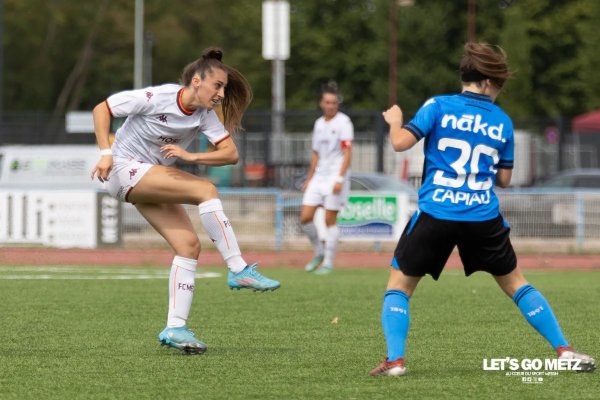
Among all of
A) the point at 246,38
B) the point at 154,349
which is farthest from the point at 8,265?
the point at 246,38

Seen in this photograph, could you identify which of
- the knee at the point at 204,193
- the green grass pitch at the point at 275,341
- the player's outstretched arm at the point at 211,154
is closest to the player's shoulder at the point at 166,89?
the player's outstretched arm at the point at 211,154

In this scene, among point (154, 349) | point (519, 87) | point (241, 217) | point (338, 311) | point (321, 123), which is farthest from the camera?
point (519, 87)

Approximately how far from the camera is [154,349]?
8.76 m

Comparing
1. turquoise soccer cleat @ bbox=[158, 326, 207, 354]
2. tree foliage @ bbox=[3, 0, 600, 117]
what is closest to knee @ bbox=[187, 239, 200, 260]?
turquoise soccer cleat @ bbox=[158, 326, 207, 354]

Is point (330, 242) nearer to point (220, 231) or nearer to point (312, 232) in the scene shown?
point (312, 232)

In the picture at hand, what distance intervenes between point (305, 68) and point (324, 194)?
53458 mm

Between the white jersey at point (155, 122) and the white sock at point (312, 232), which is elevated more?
the white jersey at point (155, 122)

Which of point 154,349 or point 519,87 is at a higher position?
point 519,87

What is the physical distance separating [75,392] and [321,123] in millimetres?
9698

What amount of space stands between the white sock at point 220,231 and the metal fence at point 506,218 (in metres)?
13.6

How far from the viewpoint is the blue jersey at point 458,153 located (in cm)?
722

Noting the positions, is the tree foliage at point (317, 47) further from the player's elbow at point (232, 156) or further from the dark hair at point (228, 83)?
the player's elbow at point (232, 156)

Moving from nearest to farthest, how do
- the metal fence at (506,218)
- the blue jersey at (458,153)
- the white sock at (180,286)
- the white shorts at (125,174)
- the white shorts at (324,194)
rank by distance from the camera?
the blue jersey at (458,153) → the white shorts at (125,174) → the white sock at (180,286) → the white shorts at (324,194) → the metal fence at (506,218)

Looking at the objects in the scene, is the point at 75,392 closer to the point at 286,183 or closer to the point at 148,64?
the point at 286,183
